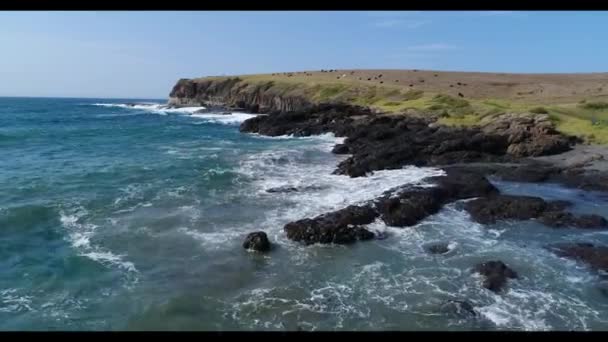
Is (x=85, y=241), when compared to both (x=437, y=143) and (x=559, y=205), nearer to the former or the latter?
(x=559, y=205)

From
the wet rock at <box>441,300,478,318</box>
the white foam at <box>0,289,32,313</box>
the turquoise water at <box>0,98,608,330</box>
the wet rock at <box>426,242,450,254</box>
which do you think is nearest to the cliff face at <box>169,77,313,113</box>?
the turquoise water at <box>0,98,608,330</box>

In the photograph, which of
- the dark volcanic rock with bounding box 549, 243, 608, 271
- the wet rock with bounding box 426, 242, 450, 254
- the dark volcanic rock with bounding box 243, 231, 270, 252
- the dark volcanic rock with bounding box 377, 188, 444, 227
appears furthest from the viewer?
the dark volcanic rock with bounding box 377, 188, 444, 227

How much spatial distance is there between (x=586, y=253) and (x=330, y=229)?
816 centimetres

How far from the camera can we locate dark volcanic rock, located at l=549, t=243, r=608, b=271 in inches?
570

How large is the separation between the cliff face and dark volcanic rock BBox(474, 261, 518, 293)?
48.6 m

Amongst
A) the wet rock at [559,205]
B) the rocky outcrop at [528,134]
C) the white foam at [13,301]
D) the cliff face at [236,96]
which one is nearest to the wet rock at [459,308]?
the wet rock at [559,205]

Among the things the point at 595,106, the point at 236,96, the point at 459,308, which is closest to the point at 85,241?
the point at 459,308

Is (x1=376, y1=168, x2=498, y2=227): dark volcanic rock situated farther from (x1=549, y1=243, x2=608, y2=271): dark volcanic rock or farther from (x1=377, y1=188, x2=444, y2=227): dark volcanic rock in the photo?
(x1=549, y1=243, x2=608, y2=271): dark volcanic rock

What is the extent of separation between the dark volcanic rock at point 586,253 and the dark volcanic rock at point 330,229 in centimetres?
616

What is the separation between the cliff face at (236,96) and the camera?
7331cm

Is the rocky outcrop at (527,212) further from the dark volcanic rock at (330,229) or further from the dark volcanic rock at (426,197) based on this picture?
the dark volcanic rock at (330,229)

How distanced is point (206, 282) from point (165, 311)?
184 centimetres
